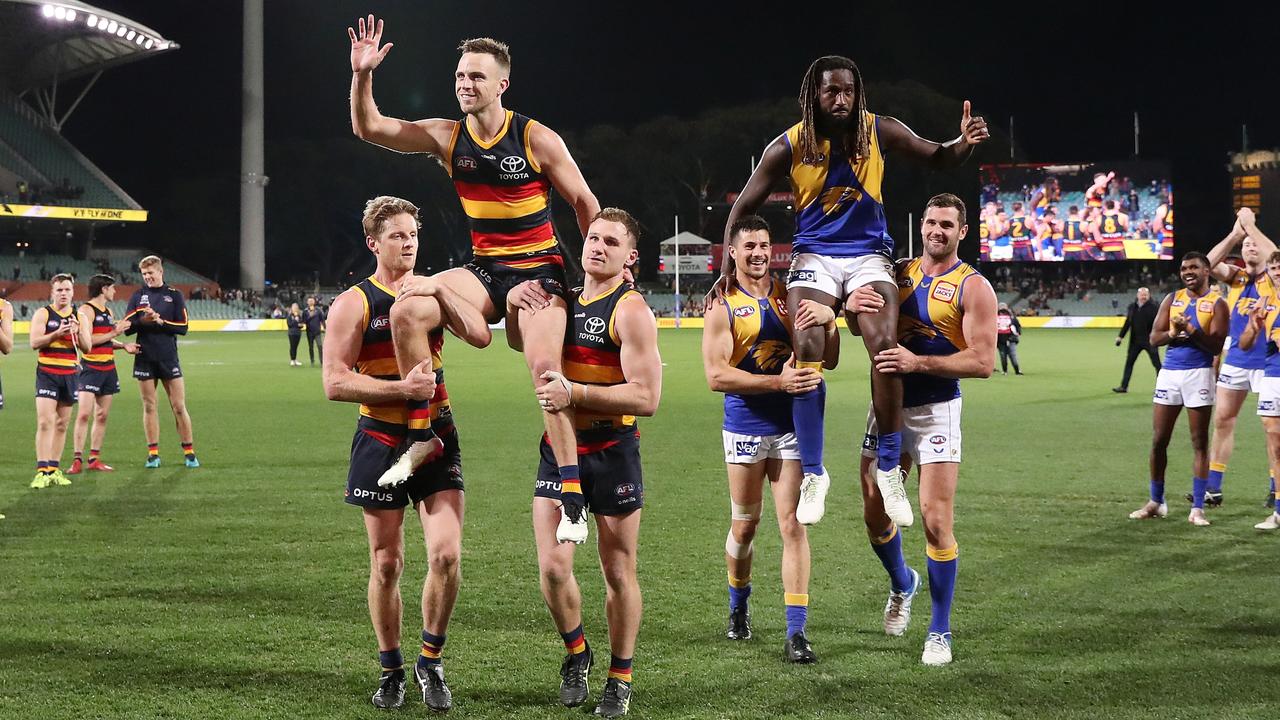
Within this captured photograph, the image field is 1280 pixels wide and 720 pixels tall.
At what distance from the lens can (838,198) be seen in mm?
5898

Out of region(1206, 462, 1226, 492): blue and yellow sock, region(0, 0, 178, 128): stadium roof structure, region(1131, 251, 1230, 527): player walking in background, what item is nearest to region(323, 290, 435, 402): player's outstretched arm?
region(1131, 251, 1230, 527): player walking in background

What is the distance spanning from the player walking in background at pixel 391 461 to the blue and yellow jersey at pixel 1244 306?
7529 millimetres

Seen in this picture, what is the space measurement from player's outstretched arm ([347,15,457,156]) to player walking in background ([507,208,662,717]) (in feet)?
3.22

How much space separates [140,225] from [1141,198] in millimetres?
65779

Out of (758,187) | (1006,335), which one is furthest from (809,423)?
(1006,335)

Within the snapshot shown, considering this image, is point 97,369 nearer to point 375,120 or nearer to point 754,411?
point 375,120

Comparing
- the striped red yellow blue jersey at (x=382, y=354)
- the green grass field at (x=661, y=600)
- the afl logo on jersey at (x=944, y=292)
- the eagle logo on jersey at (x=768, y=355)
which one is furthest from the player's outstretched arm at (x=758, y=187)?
the green grass field at (x=661, y=600)

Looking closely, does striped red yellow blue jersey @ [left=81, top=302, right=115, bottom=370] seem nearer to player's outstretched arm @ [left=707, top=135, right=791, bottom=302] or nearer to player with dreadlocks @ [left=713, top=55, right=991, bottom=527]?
player's outstretched arm @ [left=707, top=135, right=791, bottom=302]

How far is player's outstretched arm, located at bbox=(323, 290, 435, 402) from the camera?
A: 16.8 ft

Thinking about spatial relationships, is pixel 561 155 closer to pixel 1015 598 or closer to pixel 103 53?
pixel 1015 598

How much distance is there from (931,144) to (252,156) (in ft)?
215

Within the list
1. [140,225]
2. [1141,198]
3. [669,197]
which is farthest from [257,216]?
[1141,198]

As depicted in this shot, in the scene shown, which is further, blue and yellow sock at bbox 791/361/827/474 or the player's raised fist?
blue and yellow sock at bbox 791/361/827/474

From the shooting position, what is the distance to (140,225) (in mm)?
79750
